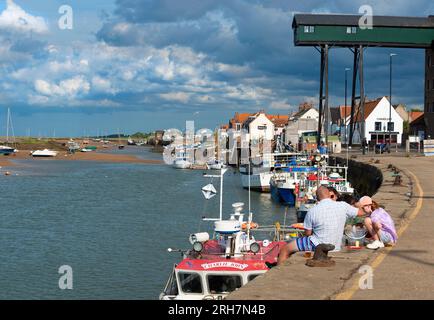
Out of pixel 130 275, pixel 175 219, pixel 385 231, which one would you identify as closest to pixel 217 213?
pixel 175 219

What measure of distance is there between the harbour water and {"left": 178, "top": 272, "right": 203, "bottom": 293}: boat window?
14.6 feet

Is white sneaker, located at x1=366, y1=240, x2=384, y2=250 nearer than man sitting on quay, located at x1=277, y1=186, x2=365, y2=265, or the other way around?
man sitting on quay, located at x1=277, y1=186, x2=365, y2=265

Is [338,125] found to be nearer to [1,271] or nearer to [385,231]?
[1,271]

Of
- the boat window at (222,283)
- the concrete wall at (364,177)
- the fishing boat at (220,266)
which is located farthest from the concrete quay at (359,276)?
the concrete wall at (364,177)

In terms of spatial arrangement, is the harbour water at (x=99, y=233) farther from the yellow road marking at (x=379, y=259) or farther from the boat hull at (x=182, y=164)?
the boat hull at (x=182, y=164)

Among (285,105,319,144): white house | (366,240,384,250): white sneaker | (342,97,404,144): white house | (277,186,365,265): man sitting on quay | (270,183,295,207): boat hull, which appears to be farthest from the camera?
(285,105,319,144): white house

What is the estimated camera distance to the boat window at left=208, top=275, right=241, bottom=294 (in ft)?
52.7

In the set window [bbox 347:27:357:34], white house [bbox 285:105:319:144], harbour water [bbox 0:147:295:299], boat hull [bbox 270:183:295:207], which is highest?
window [bbox 347:27:357:34]

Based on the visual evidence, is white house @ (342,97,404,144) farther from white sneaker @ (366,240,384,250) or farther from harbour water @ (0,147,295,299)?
white sneaker @ (366,240,384,250)

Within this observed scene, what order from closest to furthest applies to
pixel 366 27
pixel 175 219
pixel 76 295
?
pixel 76 295
pixel 175 219
pixel 366 27

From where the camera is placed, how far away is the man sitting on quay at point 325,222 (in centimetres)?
1132

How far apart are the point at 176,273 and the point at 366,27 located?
56317mm

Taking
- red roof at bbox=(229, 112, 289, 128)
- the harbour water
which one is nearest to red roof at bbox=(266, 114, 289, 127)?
red roof at bbox=(229, 112, 289, 128)

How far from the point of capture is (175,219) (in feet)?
→ 128
